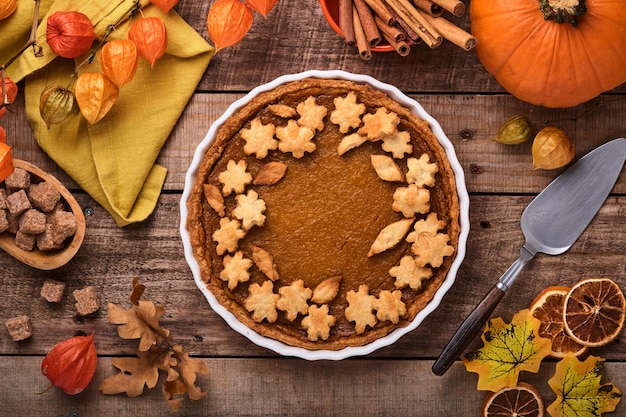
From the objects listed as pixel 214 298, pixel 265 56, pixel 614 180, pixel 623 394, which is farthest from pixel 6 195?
pixel 623 394

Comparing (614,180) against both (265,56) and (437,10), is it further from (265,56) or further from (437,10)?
(265,56)

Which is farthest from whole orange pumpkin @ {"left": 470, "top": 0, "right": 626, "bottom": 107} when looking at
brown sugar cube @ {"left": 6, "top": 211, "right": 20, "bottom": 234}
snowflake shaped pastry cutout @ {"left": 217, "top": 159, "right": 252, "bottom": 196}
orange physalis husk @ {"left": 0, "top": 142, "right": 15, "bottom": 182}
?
brown sugar cube @ {"left": 6, "top": 211, "right": 20, "bottom": 234}

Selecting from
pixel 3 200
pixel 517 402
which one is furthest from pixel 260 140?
pixel 517 402

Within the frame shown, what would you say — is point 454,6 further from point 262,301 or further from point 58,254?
point 58,254

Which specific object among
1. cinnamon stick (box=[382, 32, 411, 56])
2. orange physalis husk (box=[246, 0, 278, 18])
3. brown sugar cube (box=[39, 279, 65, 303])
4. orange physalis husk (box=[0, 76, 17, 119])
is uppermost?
orange physalis husk (box=[246, 0, 278, 18])

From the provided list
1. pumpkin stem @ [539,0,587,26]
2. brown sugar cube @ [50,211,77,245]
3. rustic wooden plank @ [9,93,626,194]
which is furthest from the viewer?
rustic wooden plank @ [9,93,626,194]

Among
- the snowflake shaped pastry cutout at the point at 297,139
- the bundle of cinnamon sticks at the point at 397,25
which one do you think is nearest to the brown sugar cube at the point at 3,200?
the snowflake shaped pastry cutout at the point at 297,139

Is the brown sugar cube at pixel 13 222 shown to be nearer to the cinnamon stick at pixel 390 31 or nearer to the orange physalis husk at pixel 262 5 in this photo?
the orange physalis husk at pixel 262 5

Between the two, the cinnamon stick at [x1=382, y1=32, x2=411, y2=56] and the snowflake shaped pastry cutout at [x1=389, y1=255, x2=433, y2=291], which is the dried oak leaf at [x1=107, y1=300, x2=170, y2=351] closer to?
the snowflake shaped pastry cutout at [x1=389, y1=255, x2=433, y2=291]
